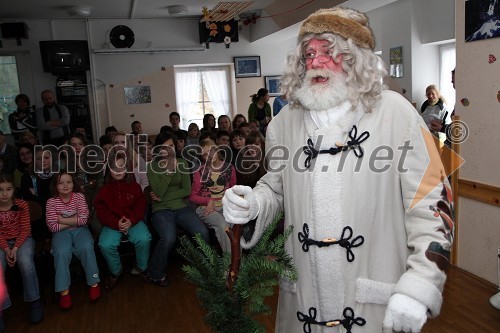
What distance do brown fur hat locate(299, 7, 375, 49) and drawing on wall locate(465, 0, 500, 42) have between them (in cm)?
204

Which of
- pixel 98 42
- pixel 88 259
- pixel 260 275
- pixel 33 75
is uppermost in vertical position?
pixel 98 42

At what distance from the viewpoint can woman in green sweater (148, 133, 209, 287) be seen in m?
3.66

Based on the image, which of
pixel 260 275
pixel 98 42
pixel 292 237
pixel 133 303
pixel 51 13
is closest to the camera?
pixel 260 275

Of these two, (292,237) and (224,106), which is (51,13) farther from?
(292,237)

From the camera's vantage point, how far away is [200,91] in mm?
9242

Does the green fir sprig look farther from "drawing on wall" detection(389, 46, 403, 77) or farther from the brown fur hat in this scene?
"drawing on wall" detection(389, 46, 403, 77)

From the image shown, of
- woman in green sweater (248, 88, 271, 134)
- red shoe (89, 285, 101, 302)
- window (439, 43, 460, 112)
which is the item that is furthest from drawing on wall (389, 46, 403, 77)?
red shoe (89, 285, 101, 302)

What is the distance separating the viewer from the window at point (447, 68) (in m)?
6.73

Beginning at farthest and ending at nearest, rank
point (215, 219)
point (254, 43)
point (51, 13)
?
point (254, 43)
point (51, 13)
point (215, 219)

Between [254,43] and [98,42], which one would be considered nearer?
[98,42]

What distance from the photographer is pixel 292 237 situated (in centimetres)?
156

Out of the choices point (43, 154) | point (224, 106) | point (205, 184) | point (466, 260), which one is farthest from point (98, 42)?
point (466, 260)

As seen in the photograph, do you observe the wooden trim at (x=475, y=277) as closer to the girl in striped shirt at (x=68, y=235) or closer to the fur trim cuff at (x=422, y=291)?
the fur trim cuff at (x=422, y=291)

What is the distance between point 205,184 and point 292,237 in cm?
246
